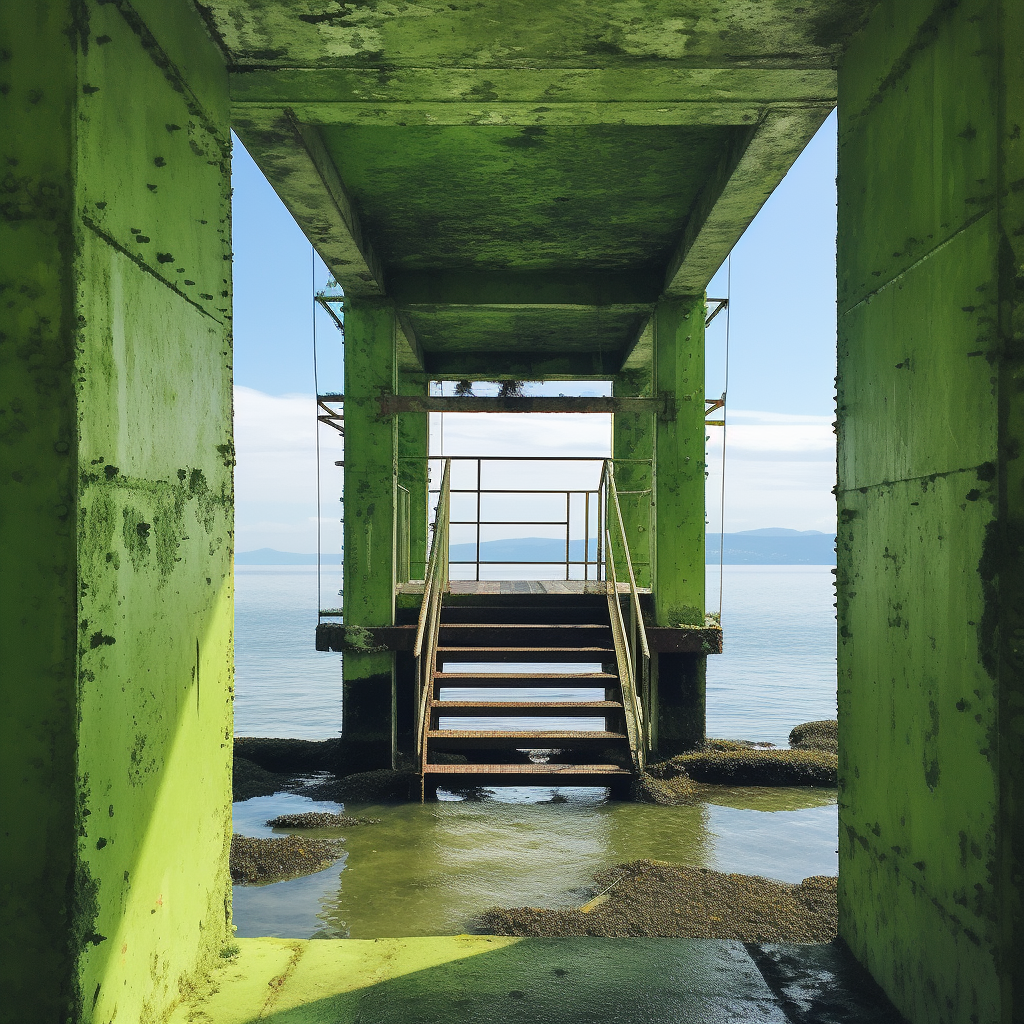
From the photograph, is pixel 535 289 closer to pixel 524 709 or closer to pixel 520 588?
pixel 520 588

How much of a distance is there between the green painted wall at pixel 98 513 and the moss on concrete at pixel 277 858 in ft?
8.81

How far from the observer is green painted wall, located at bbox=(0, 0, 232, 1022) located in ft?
7.34

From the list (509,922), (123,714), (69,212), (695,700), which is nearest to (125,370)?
(69,212)

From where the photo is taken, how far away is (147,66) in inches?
111

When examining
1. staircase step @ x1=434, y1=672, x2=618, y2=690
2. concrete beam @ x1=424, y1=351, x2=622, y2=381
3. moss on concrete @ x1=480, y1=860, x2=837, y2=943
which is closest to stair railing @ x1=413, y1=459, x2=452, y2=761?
staircase step @ x1=434, y1=672, x2=618, y2=690

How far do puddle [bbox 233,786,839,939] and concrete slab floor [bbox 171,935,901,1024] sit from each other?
49.7 inches

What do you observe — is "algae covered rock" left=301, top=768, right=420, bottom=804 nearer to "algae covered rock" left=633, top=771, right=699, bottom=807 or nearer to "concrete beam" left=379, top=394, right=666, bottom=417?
"algae covered rock" left=633, top=771, right=699, bottom=807

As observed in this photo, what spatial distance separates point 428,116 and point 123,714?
3260 mm

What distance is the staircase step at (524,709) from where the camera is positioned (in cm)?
812

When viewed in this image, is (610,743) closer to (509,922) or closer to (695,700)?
(695,700)

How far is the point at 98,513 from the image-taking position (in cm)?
240

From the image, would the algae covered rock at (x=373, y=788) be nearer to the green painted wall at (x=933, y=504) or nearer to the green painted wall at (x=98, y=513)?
the green painted wall at (x=98, y=513)

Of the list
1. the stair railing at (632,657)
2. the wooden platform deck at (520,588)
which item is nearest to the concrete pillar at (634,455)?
the wooden platform deck at (520,588)

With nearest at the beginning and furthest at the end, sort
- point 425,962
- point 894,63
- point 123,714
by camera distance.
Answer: point 123,714 → point 894,63 → point 425,962
